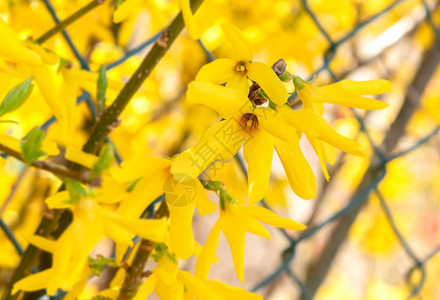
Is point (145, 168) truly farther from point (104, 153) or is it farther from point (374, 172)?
point (374, 172)

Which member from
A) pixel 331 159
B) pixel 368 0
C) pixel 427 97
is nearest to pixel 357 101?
pixel 331 159

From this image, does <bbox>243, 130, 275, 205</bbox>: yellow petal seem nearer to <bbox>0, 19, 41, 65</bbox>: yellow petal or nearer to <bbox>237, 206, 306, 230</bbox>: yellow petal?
<bbox>237, 206, 306, 230</bbox>: yellow petal

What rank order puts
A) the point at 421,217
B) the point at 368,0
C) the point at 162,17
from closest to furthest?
the point at 162,17 → the point at 368,0 → the point at 421,217

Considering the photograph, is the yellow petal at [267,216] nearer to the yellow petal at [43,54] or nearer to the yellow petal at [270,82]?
the yellow petal at [270,82]

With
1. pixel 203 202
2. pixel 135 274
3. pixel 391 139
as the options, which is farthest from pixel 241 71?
pixel 391 139

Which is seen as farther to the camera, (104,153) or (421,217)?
(421,217)

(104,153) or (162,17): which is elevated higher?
(162,17)

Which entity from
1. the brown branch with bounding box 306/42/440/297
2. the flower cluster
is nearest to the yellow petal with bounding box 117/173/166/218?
the flower cluster
